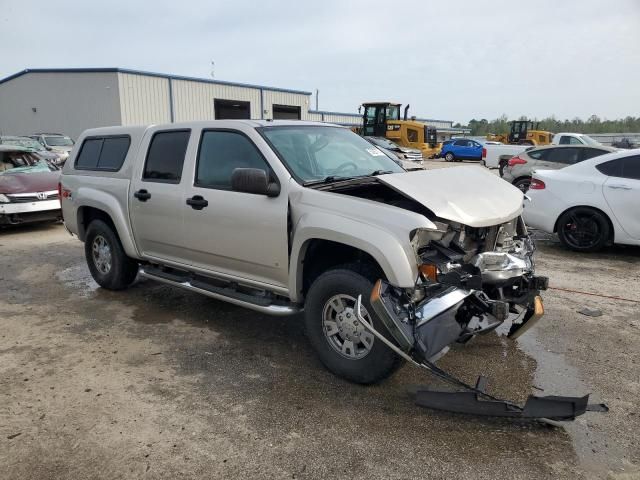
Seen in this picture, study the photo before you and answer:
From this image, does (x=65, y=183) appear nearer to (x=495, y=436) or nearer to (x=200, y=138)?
(x=200, y=138)

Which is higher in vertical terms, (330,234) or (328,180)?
(328,180)

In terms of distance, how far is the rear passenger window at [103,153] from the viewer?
5512 mm

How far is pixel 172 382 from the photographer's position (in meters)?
3.72

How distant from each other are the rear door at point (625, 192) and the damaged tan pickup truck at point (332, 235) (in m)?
3.76

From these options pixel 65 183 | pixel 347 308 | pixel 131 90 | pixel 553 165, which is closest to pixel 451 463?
pixel 347 308

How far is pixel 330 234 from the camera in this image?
3.52 m

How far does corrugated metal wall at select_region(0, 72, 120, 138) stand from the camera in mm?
27250

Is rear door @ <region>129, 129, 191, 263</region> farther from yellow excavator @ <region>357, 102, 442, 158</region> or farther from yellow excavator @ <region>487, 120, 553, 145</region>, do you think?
yellow excavator @ <region>487, 120, 553, 145</region>

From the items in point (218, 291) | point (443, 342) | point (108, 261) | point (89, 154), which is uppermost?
point (89, 154)

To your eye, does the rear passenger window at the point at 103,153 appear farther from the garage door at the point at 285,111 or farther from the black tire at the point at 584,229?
the garage door at the point at 285,111

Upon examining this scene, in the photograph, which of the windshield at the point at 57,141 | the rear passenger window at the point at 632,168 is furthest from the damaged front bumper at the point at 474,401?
the windshield at the point at 57,141

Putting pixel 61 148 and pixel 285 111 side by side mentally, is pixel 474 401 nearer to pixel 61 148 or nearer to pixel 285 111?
pixel 61 148

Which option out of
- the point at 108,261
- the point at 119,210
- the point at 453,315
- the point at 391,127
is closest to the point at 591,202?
the point at 453,315

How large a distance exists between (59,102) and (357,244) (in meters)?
31.4
